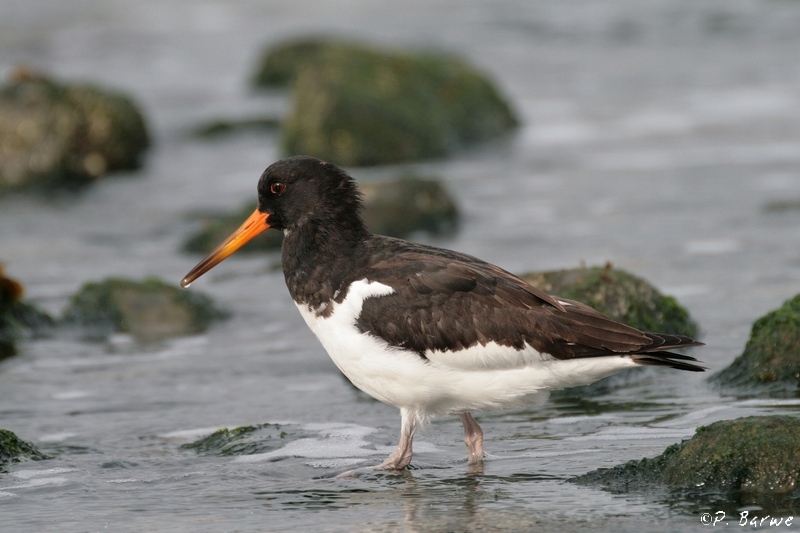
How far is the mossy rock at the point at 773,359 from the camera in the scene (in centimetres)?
720

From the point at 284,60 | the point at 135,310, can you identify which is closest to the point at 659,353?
the point at 135,310

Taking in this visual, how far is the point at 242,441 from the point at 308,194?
4.96 ft

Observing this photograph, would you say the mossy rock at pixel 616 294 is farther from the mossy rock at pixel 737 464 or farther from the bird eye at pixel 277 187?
the mossy rock at pixel 737 464

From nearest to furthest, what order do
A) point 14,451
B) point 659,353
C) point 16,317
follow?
point 659,353 → point 14,451 → point 16,317

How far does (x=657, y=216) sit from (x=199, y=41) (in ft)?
53.8

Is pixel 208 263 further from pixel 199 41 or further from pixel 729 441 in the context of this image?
pixel 199 41

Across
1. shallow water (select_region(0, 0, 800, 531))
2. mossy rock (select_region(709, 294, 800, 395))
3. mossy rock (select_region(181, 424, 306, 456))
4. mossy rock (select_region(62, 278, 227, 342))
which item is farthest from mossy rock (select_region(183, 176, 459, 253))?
mossy rock (select_region(709, 294, 800, 395))

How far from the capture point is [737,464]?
5578mm

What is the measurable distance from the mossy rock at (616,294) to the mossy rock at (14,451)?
348 cm

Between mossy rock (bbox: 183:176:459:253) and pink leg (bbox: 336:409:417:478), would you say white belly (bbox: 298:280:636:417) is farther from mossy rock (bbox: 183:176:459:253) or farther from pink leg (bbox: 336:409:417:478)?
mossy rock (bbox: 183:176:459:253)

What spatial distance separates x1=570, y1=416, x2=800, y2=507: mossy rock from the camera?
217 inches

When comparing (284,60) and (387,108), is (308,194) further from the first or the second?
(284,60)

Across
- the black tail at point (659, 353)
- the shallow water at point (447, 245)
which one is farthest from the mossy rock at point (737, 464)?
the black tail at point (659, 353)

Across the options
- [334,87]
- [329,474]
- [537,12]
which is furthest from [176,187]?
[537,12]
